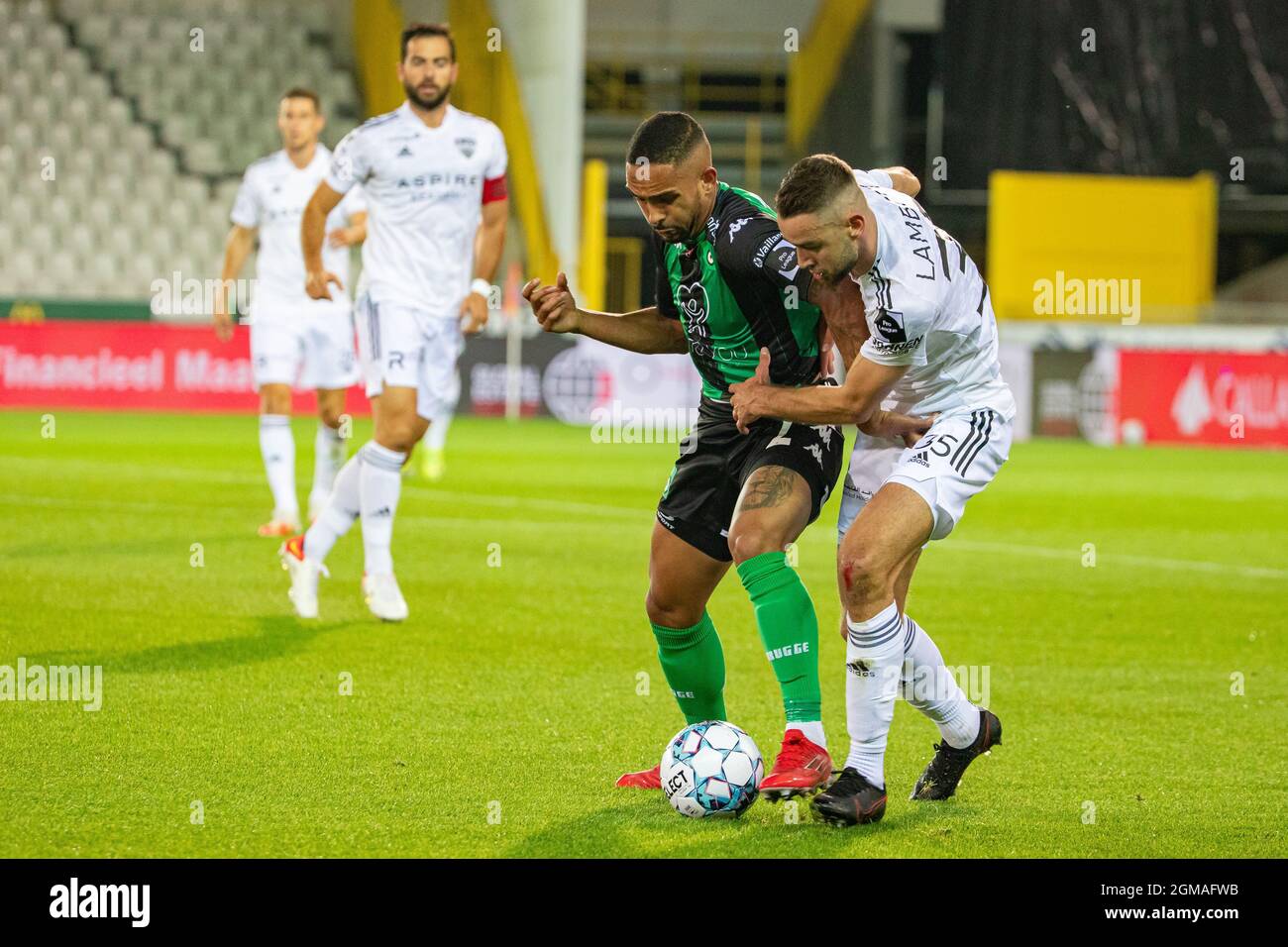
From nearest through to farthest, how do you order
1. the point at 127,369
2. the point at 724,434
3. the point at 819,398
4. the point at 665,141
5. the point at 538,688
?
the point at 819,398 → the point at 665,141 → the point at 724,434 → the point at 538,688 → the point at 127,369

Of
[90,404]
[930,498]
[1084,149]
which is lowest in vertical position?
[90,404]

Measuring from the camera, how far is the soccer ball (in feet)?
15.5

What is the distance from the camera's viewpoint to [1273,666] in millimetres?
7527

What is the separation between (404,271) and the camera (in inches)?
317

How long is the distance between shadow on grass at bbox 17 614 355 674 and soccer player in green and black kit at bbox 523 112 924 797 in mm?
2322

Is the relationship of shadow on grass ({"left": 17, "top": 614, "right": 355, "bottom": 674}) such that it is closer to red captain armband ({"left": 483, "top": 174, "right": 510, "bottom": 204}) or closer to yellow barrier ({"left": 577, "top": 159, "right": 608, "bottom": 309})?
red captain armband ({"left": 483, "top": 174, "right": 510, "bottom": 204})

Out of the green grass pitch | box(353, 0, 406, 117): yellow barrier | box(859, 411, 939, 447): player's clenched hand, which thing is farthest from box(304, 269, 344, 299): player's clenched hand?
box(353, 0, 406, 117): yellow barrier

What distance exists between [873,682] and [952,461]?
0.66 m

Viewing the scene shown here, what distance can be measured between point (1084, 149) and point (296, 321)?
20549mm

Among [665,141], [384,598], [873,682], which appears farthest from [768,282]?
[384,598]

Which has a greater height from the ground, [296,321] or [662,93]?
[662,93]

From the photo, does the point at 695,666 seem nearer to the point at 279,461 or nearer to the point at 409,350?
the point at 409,350

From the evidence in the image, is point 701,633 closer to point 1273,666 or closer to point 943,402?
point 943,402
